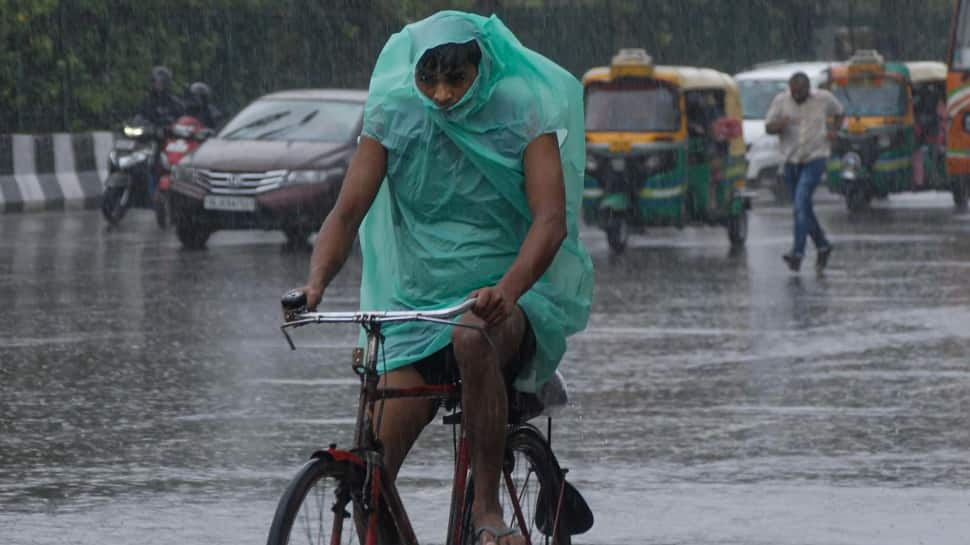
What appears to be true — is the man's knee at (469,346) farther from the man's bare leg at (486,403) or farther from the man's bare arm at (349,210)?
the man's bare arm at (349,210)

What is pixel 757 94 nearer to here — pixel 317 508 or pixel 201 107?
pixel 201 107

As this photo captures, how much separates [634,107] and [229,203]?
13.0ft

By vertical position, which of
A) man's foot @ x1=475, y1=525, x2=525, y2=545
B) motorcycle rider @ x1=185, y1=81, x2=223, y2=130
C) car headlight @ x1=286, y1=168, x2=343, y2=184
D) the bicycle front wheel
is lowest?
car headlight @ x1=286, y1=168, x2=343, y2=184

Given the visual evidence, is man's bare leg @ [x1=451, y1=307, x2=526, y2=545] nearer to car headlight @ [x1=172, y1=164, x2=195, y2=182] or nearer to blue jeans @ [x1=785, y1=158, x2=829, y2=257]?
blue jeans @ [x1=785, y1=158, x2=829, y2=257]

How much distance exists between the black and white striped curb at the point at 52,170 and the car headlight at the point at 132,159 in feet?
7.25

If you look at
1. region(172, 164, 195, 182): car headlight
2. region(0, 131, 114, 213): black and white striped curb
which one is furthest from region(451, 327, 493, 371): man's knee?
region(0, 131, 114, 213): black and white striped curb

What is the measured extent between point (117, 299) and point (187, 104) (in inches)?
394

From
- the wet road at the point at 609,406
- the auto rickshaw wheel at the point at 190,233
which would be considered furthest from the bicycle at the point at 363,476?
the auto rickshaw wheel at the point at 190,233

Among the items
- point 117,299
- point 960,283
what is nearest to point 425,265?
point 117,299

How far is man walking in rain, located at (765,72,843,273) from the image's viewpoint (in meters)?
19.1

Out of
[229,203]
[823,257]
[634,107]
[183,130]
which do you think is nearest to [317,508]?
[823,257]

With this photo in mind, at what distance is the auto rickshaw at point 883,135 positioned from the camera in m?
29.0

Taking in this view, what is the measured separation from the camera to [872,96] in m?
29.5

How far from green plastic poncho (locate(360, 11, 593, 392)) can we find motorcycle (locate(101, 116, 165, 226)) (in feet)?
63.3
